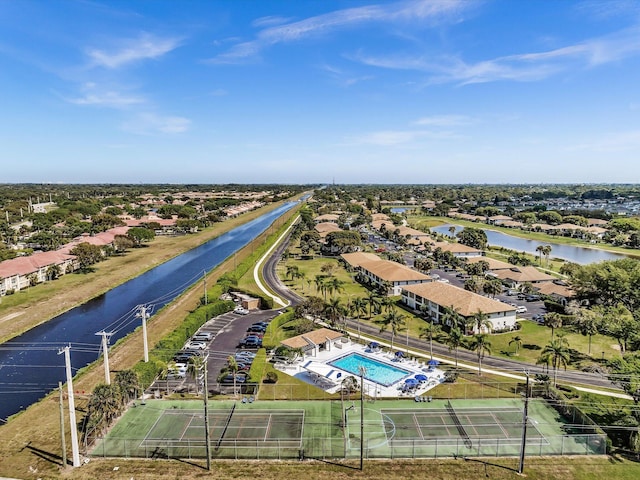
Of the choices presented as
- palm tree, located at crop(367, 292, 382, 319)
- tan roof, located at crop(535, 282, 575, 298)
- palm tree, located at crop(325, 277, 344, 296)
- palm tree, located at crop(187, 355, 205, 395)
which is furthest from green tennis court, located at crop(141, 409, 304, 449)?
tan roof, located at crop(535, 282, 575, 298)

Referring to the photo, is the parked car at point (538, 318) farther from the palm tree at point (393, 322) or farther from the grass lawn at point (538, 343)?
the palm tree at point (393, 322)

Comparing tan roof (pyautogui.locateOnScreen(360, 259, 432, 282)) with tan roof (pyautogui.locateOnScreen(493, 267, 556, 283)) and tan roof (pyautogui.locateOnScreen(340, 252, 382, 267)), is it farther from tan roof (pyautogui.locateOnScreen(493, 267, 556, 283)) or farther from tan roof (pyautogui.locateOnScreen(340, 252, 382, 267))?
tan roof (pyautogui.locateOnScreen(493, 267, 556, 283))

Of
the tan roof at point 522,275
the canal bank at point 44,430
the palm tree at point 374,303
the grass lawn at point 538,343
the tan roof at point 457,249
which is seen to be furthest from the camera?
the tan roof at point 457,249

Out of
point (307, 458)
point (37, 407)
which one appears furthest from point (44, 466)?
point (307, 458)

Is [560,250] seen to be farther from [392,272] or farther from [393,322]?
[393,322]

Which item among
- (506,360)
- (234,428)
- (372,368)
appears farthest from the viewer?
(506,360)

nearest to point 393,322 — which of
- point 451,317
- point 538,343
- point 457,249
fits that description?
point 451,317

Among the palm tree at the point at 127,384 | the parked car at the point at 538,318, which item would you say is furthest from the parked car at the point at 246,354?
the parked car at the point at 538,318
